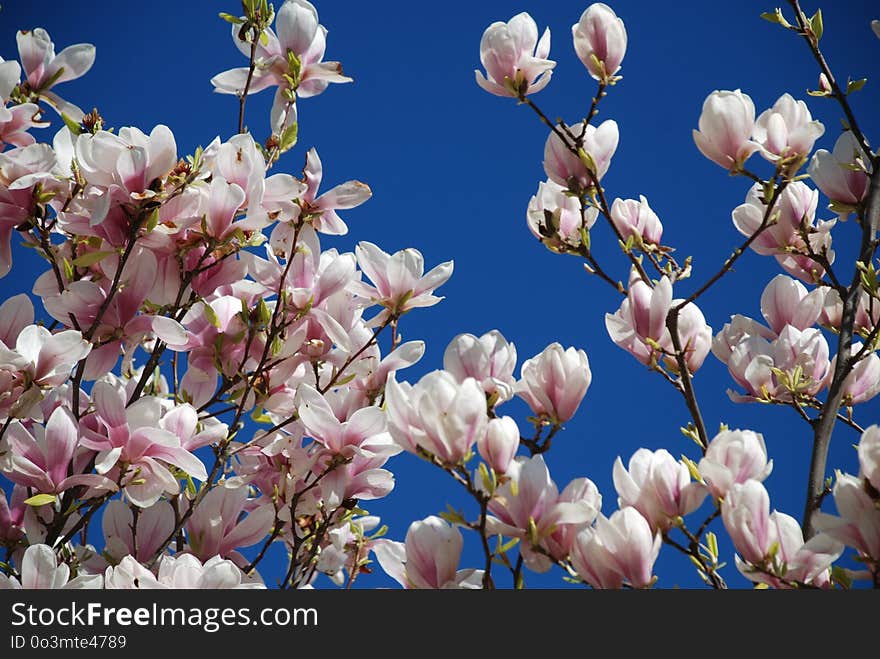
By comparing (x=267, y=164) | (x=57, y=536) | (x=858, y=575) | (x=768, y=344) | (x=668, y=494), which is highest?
(x=267, y=164)

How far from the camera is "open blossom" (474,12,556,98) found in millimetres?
1190

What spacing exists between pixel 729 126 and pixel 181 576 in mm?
842

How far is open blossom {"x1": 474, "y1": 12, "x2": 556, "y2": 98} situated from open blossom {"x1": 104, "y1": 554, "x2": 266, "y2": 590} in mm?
724

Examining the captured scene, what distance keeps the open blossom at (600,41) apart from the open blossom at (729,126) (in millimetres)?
150

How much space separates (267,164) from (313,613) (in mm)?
689

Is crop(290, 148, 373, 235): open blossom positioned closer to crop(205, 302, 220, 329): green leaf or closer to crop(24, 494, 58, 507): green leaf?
crop(205, 302, 220, 329): green leaf

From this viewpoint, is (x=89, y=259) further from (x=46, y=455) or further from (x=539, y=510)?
(x=539, y=510)

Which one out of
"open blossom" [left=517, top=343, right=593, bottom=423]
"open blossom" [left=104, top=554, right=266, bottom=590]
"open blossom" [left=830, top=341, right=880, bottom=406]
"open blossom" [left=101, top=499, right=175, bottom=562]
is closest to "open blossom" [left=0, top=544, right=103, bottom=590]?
"open blossom" [left=104, top=554, right=266, bottom=590]

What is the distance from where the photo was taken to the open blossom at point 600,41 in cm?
118

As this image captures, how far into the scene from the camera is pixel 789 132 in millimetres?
1156

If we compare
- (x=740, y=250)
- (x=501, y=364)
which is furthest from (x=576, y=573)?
(x=740, y=250)

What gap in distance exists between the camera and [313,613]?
2.70 ft

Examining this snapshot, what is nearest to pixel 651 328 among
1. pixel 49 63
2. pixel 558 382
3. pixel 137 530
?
pixel 558 382

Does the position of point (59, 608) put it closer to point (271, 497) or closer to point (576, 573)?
point (271, 497)
